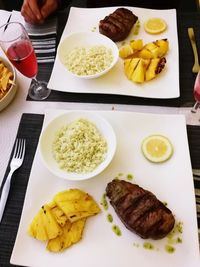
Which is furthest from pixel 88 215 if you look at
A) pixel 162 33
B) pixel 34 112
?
pixel 162 33

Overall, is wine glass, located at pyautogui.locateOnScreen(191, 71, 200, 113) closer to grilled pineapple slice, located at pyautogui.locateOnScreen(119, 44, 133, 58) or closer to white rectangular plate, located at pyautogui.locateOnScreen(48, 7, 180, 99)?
white rectangular plate, located at pyautogui.locateOnScreen(48, 7, 180, 99)

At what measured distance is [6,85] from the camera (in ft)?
4.74

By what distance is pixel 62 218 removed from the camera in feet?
3.48

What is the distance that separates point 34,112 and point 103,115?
14.5 inches

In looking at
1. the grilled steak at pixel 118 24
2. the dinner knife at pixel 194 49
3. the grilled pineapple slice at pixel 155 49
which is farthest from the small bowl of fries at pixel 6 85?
the dinner knife at pixel 194 49

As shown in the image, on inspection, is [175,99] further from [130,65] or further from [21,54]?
[21,54]

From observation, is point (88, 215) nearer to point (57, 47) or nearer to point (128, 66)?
point (128, 66)

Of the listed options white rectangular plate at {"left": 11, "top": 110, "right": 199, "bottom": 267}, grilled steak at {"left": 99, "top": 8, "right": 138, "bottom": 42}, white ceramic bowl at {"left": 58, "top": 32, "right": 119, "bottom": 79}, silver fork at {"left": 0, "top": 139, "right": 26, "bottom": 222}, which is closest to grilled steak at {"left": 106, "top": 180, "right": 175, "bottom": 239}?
white rectangular plate at {"left": 11, "top": 110, "right": 199, "bottom": 267}

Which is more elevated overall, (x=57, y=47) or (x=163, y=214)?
(x=57, y=47)

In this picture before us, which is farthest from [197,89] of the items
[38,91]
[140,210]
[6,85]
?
[6,85]

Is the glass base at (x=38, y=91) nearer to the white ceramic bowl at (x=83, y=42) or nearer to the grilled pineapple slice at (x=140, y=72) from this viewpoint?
Answer: the white ceramic bowl at (x=83, y=42)

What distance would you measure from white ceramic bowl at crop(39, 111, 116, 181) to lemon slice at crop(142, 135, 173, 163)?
15cm

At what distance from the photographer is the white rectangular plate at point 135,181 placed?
1.02 metres

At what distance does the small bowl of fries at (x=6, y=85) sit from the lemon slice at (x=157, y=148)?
0.72 meters
